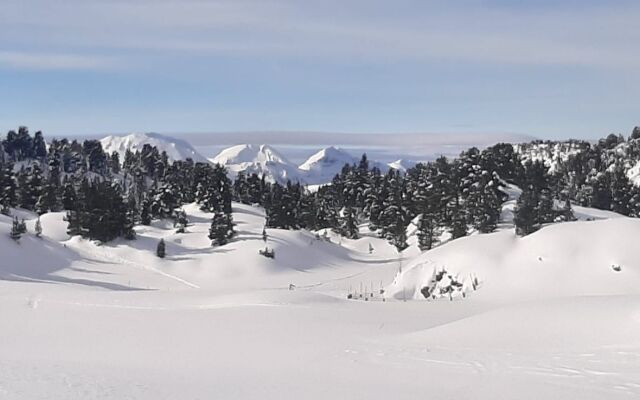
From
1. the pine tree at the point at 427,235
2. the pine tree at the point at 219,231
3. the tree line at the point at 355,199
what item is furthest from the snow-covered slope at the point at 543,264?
the pine tree at the point at 219,231

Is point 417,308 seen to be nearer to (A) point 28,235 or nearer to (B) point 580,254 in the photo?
(B) point 580,254

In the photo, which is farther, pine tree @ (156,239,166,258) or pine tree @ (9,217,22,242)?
pine tree @ (156,239,166,258)

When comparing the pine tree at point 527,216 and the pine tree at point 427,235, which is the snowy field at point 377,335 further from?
the pine tree at point 427,235

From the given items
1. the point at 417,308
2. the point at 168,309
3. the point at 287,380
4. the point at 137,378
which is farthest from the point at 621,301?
the point at 168,309

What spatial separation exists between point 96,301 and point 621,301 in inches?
731

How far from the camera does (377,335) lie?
65.1ft

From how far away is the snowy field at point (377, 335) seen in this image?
43.3 feet

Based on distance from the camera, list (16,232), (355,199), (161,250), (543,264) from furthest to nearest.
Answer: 1. (355,199)
2. (161,250)
3. (16,232)
4. (543,264)

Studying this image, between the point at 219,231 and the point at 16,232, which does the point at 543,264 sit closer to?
Answer: the point at 219,231

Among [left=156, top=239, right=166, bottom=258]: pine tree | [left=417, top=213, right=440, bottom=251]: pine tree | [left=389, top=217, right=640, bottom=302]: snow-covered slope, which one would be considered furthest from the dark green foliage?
[left=417, top=213, right=440, bottom=251]: pine tree

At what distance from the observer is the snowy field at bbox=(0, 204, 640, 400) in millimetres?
13195

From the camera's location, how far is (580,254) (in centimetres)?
3503

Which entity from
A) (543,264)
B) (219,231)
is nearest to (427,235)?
(219,231)

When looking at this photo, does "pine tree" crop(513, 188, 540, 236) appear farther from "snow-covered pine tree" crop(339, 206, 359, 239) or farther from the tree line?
"snow-covered pine tree" crop(339, 206, 359, 239)
